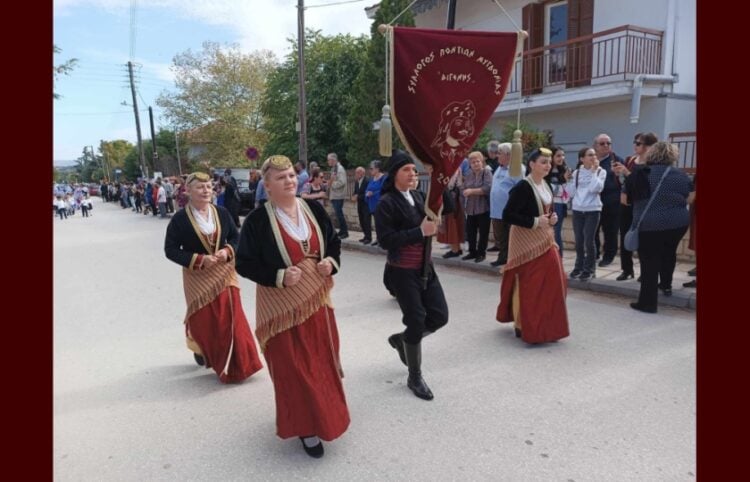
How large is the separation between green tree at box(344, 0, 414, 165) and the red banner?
414 inches

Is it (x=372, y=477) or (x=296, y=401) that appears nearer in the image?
(x=372, y=477)

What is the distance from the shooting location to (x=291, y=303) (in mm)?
2982

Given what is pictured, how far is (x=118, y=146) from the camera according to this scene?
8350cm

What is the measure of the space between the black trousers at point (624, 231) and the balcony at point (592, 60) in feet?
12.3

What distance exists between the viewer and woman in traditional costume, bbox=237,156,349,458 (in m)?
2.95

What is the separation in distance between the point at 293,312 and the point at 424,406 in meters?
1.26

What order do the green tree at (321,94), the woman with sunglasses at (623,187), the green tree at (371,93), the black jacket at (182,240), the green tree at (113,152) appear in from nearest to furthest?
the black jacket at (182,240)
the woman with sunglasses at (623,187)
the green tree at (371,93)
the green tree at (321,94)
the green tree at (113,152)

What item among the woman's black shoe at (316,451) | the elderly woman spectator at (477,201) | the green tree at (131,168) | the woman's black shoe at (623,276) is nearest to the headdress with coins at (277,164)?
the woman's black shoe at (316,451)

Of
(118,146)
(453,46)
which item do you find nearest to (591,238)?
(453,46)

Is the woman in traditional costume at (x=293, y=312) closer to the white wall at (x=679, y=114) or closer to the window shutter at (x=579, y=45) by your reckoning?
the white wall at (x=679, y=114)

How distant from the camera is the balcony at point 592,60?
36.4 feet

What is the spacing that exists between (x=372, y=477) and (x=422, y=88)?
2278 mm
